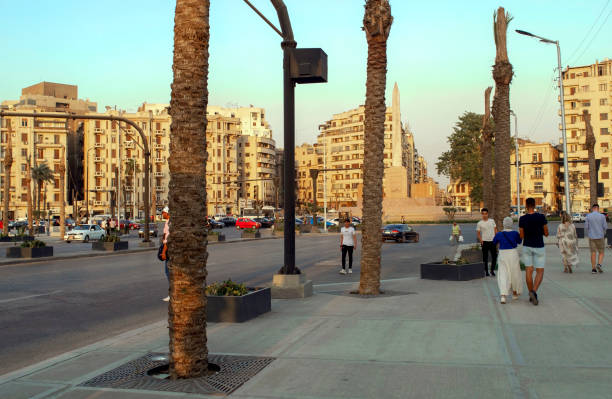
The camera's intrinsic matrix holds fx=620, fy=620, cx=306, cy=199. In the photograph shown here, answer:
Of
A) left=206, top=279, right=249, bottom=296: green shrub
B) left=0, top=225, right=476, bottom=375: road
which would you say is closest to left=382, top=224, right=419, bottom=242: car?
left=0, top=225, right=476, bottom=375: road

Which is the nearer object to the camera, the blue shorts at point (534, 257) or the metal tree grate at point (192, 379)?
the metal tree grate at point (192, 379)

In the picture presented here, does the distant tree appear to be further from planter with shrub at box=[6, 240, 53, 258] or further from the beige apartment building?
planter with shrub at box=[6, 240, 53, 258]

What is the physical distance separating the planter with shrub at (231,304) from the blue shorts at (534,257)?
4.89m

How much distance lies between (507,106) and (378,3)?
10491 mm

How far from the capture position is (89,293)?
14.1 meters

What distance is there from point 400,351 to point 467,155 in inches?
3347

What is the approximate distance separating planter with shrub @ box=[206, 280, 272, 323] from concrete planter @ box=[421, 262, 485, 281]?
661 cm

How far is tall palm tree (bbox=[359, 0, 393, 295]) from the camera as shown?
1200cm

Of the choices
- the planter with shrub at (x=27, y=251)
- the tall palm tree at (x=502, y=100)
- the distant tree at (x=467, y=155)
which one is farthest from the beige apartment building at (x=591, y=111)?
the planter with shrub at (x=27, y=251)

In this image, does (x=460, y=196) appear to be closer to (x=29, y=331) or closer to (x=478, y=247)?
(x=478, y=247)

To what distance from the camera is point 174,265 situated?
5.89 meters

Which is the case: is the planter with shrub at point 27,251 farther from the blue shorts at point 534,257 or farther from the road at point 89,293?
the blue shorts at point 534,257

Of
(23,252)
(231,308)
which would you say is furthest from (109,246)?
(231,308)

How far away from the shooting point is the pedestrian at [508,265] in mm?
10523
